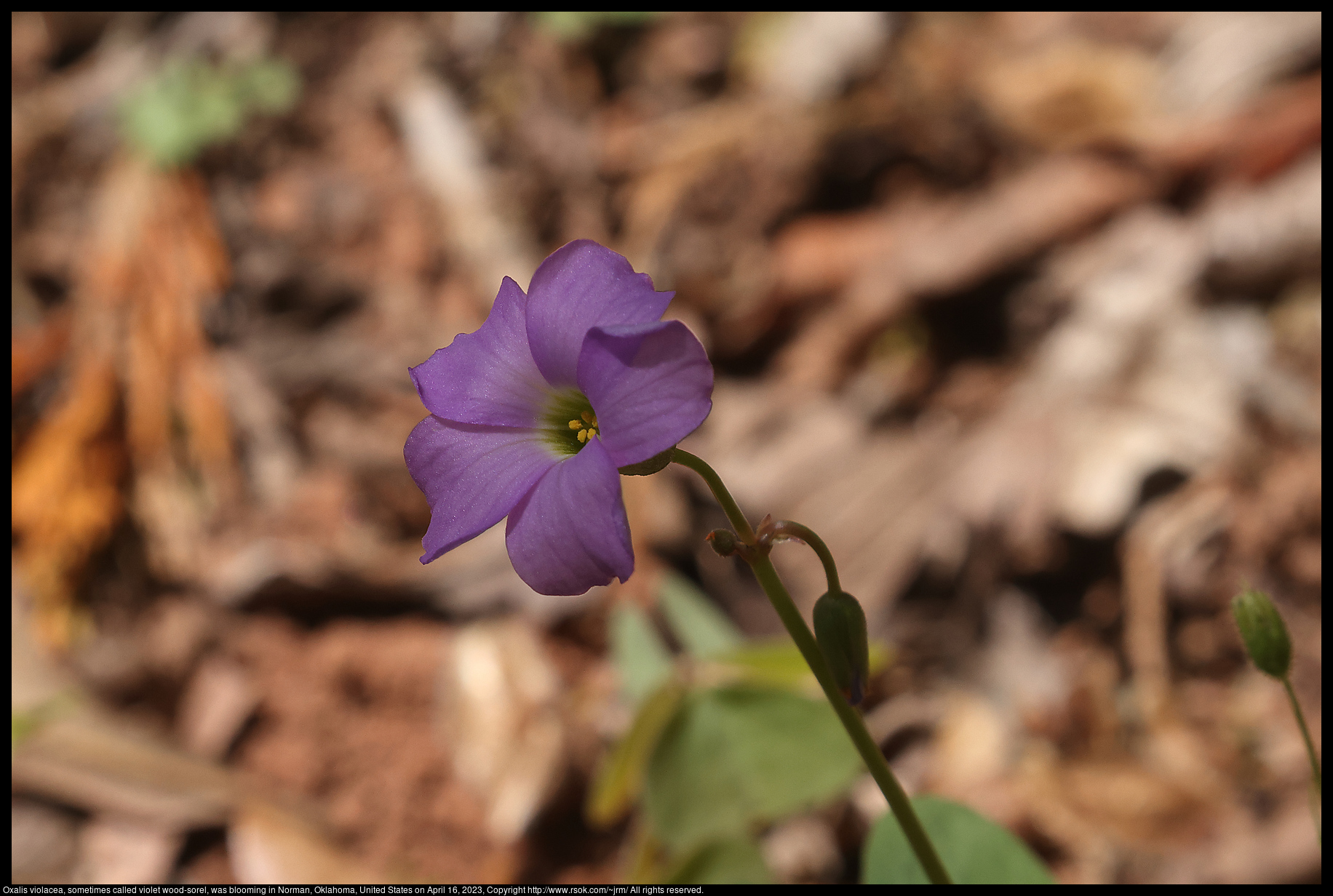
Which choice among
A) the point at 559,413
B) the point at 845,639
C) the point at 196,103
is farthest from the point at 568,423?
the point at 196,103

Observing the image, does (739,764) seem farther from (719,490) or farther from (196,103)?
(196,103)

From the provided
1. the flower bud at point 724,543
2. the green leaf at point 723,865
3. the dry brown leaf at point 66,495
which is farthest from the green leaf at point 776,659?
the dry brown leaf at point 66,495

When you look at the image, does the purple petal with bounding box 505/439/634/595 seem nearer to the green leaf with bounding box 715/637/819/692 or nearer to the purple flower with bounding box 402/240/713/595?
the purple flower with bounding box 402/240/713/595

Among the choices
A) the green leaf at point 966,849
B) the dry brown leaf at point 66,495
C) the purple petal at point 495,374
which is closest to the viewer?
the purple petal at point 495,374

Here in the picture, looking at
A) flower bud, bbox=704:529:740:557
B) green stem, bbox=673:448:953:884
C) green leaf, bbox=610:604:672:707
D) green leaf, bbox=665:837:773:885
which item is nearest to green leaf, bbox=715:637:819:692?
green leaf, bbox=610:604:672:707

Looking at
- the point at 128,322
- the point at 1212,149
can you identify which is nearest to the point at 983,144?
the point at 1212,149

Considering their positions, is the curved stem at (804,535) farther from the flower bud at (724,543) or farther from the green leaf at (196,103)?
the green leaf at (196,103)
